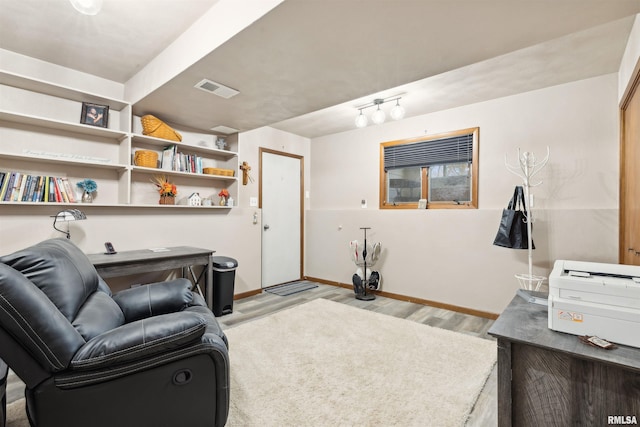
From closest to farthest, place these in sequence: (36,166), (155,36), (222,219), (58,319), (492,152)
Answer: (58,319) < (155,36) < (36,166) < (492,152) < (222,219)

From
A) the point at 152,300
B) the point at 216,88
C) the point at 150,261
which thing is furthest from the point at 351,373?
the point at 216,88

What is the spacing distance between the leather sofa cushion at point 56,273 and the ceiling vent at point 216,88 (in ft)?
5.08

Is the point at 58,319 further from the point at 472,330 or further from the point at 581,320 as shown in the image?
the point at 472,330

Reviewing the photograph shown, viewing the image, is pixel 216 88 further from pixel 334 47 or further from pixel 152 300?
pixel 152 300

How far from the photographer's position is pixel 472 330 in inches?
120

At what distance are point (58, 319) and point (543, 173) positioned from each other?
3997 millimetres

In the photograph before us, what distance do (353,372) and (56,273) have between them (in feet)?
6.14

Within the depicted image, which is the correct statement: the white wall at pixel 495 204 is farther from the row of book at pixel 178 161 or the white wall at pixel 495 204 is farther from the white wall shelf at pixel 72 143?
the white wall shelf at pixel 72 143

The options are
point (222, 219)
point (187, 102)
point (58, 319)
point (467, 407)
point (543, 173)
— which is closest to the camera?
point (58, 319)

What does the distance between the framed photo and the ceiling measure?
1.00 feet

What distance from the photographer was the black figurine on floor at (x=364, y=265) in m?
4.20

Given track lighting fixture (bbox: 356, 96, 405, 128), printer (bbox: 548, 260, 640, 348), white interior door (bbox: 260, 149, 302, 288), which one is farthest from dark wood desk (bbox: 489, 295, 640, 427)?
white interior door (bbox: 260, 149, 302, 288)

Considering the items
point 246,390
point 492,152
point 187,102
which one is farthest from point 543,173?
point 187,102

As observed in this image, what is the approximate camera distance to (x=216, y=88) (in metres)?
2.56
